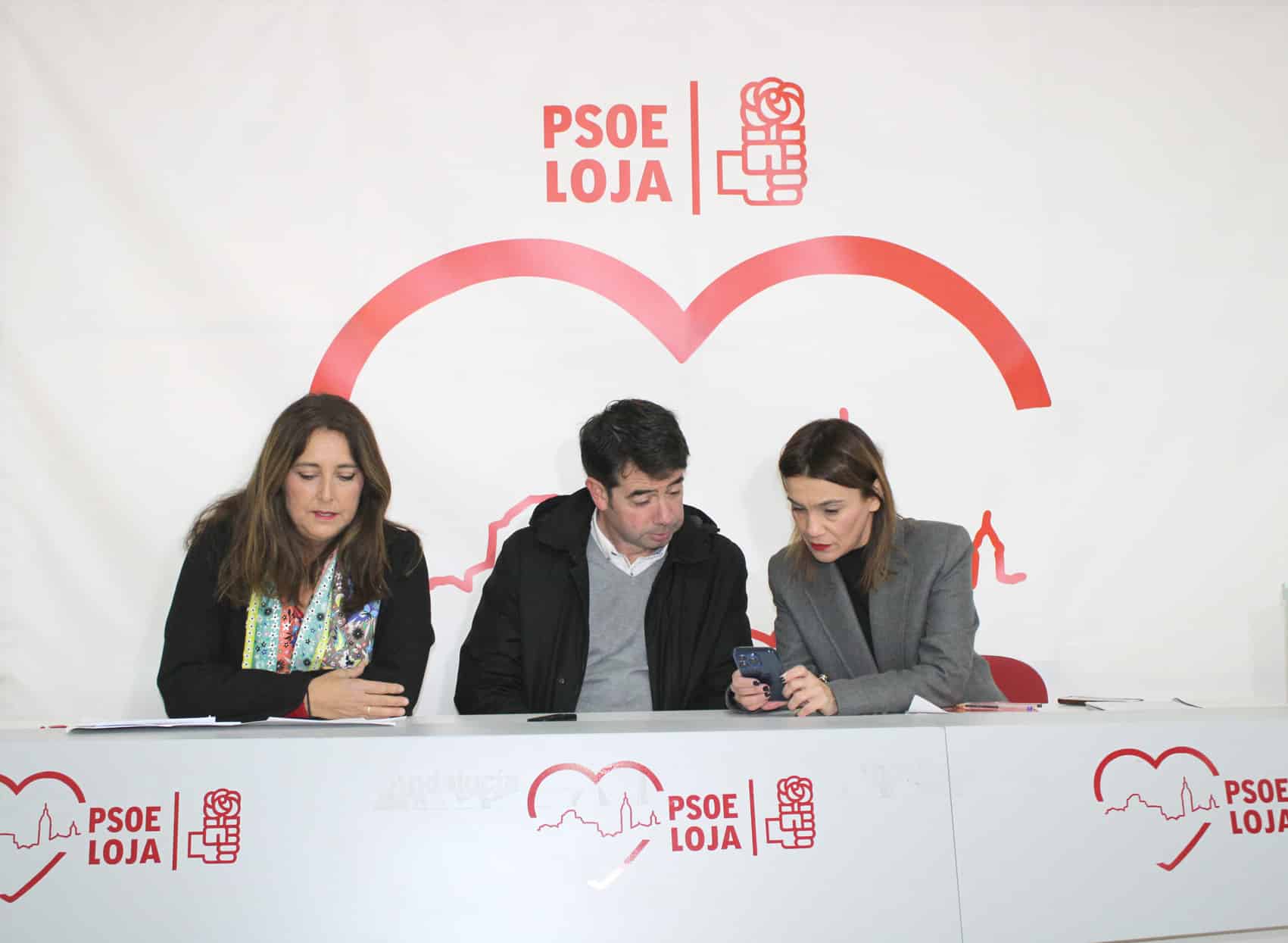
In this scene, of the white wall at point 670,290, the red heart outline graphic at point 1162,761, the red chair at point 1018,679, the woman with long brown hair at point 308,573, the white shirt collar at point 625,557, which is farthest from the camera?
the red chair at point 1018,679

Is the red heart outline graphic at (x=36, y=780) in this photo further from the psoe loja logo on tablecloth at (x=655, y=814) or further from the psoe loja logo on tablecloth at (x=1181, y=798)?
the psoe loja logo on tablecloth at (x=1181, y=798)

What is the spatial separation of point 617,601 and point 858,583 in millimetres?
589

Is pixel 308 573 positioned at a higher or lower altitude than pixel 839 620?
higher

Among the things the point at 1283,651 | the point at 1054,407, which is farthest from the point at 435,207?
the point at 1283,651

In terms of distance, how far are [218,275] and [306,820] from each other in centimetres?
198

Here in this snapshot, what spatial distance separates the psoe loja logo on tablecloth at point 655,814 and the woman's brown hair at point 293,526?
888mm

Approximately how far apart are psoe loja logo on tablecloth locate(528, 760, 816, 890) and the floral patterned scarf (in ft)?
2.83

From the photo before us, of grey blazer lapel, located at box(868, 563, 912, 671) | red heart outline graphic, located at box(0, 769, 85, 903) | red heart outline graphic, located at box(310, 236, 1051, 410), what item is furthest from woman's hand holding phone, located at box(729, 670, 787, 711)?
red heart outline graphic, located at box(310, 236, 1051, 410)

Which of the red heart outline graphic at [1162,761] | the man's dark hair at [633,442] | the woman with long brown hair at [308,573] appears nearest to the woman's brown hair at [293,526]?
the woman with long brown hair at [308,573]

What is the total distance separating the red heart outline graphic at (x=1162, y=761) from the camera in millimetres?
1622

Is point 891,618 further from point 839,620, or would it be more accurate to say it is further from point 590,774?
point 590,774

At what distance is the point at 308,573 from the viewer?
2324mm

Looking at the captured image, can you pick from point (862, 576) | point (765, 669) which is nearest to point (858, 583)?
point (862, 576)

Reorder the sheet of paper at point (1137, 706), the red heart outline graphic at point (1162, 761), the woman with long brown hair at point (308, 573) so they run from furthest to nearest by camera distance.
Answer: the woman with long brown hair at point (308, 573), the sheet of paper at point (1137, 706), the red heart outline graphic at point (1162, 761)
